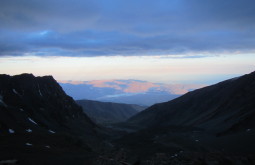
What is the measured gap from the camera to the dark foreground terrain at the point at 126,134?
145ft

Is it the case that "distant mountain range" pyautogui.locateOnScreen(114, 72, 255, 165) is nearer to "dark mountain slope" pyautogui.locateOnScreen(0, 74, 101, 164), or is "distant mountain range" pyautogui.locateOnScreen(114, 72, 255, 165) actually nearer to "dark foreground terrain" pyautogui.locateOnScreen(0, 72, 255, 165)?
"dark foreground terrain" pyautogui.locateOnScreen(0, 72, 255, 165)

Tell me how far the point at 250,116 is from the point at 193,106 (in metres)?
76.3

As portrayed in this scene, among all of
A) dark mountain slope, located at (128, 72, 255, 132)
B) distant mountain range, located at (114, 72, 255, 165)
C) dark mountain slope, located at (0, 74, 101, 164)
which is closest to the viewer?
dark mountain slope, located at (0, 74, 101, 164)

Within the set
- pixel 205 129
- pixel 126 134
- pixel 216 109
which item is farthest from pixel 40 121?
pixel 216 109

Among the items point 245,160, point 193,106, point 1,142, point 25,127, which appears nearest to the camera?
point 245,160

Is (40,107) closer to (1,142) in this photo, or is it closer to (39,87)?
(39,87)

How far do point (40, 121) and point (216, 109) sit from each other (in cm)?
7673

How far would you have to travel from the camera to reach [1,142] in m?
47.2

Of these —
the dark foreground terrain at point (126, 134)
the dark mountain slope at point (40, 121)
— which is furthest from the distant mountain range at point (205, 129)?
the dark mountain slope at point (40, 121)

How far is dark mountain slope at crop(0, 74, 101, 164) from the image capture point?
4782 centimetres

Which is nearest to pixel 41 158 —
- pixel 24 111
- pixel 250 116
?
→ pixel 24 111

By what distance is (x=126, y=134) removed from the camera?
134 metres

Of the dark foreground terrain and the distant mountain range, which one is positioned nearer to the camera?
the dark foreground terrain

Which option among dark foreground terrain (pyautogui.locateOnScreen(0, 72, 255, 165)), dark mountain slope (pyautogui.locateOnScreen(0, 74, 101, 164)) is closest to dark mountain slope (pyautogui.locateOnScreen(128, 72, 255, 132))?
dark foreground terrain (pyautogui.locateOnScreen(0, 72, 255, 165))
